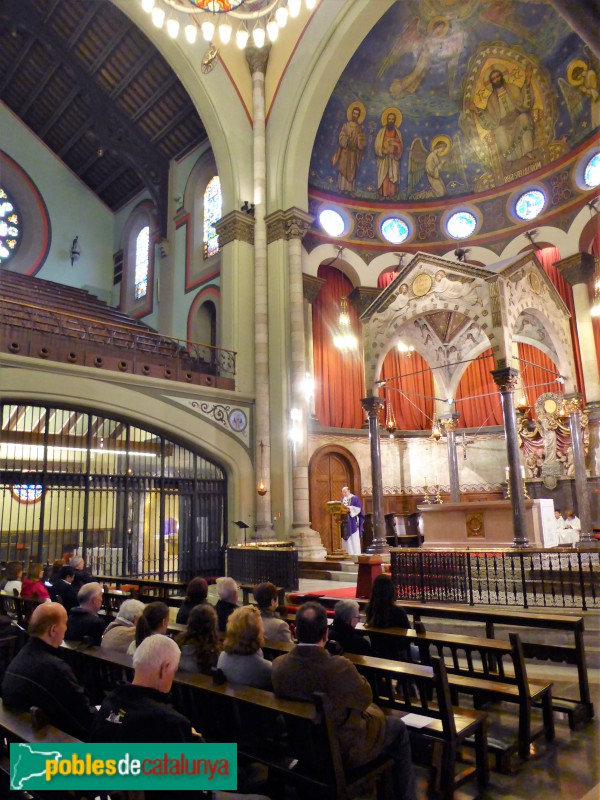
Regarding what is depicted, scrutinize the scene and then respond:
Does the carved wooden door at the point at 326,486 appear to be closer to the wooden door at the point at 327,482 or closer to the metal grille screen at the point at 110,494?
the wooden door at the point at 327,482

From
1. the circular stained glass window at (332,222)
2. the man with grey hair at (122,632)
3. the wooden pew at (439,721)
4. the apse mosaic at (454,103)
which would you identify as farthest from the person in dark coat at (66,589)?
the apse mosaic at (454,103)

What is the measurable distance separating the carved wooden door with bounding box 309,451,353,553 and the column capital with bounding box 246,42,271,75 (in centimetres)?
1089

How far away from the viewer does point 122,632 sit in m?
4.22

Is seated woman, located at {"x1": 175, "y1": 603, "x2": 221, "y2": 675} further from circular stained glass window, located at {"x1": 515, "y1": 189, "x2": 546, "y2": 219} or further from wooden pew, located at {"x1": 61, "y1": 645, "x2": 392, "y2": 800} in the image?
circular stained glass window, located at {"x1": 515, "y1": 189, "x2": 546, "y2": 219}

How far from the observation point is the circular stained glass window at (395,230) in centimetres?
1859

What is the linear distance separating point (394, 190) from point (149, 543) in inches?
492

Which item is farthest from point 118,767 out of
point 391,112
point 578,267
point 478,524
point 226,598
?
point 391,112

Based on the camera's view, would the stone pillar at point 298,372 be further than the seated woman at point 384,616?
Yes

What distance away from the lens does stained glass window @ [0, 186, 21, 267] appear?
66.0 feet

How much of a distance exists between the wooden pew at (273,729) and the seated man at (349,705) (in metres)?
0.07

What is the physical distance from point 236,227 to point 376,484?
7.86 m

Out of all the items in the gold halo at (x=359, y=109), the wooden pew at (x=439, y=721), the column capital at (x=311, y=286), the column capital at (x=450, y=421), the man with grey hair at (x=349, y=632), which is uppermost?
the gold halo at (x=359, y=109)

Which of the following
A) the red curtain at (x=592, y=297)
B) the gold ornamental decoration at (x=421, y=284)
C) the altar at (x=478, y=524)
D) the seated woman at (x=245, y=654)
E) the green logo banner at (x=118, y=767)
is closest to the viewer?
the green logo banner at (x=118, y=767)

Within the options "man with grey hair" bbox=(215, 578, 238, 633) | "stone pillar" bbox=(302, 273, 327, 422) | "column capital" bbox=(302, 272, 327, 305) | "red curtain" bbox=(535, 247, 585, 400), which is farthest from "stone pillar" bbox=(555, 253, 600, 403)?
"man with grey hair" bbox=(215, 578, 238, 633)
